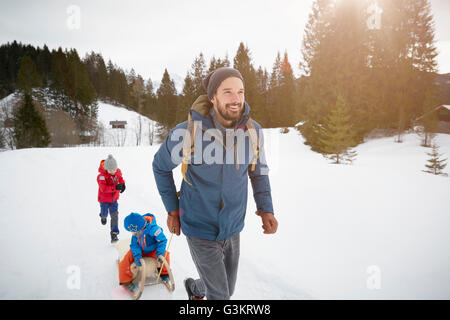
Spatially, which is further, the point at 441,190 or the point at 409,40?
the point at 409,40

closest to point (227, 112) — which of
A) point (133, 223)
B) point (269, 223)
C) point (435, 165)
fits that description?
point (269, 223)

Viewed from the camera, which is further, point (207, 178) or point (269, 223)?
point (269, 223)

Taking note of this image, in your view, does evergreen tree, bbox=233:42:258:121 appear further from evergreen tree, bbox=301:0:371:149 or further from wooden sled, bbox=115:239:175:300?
wooden sled, bbox=115:239:175:300

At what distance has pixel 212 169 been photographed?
1.66m

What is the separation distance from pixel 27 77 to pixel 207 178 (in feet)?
155

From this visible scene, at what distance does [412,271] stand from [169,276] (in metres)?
3.72

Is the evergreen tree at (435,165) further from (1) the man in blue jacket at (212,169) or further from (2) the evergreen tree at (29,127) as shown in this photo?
(2) the evergreen tree at (29,127)

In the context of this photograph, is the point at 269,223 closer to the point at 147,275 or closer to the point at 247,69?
Answer: the point at 147,275

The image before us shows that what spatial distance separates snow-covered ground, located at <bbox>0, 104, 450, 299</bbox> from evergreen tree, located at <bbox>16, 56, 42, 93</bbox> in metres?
35.9

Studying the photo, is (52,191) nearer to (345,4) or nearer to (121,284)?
(121,284)

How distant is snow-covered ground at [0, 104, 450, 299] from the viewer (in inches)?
117

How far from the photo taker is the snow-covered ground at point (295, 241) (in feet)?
9.75
